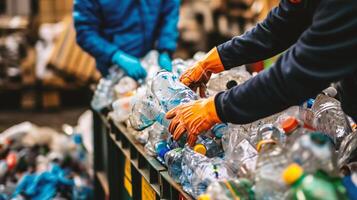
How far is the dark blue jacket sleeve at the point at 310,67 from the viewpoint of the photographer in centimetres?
169

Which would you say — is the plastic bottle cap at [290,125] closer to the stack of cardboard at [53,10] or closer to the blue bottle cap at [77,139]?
the blue bottle cap at [77,139]

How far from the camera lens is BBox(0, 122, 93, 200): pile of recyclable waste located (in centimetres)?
441

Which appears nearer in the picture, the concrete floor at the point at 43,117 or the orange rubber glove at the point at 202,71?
the orange rubber glove at the point at 202,71

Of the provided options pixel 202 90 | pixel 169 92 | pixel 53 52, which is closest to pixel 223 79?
pixel 202 90

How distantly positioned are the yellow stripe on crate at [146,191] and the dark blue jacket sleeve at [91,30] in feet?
4.47

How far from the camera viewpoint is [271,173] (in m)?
1.79

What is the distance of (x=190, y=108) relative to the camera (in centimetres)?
221

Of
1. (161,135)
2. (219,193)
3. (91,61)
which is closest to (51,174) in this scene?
(161,135)

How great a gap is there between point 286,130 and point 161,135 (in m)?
0.90

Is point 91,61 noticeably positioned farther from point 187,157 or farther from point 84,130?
point 187,157

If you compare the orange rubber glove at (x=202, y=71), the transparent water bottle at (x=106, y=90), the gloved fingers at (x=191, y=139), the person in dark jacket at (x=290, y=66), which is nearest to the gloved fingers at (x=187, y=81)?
the orange rubber glove at (x=202, y=71)

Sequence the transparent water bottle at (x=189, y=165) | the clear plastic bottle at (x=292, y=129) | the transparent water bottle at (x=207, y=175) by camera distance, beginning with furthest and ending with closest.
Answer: the transparent water bottle at (x=189, y=165), the transparent water bottle at (x=207, y=175), the clear plastic bottle at (x=292, y=129)

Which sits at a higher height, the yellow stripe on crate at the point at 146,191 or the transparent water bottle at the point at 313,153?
the transparent water bottle at the point at 313,153

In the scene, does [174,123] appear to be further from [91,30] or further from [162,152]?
[91,30]
